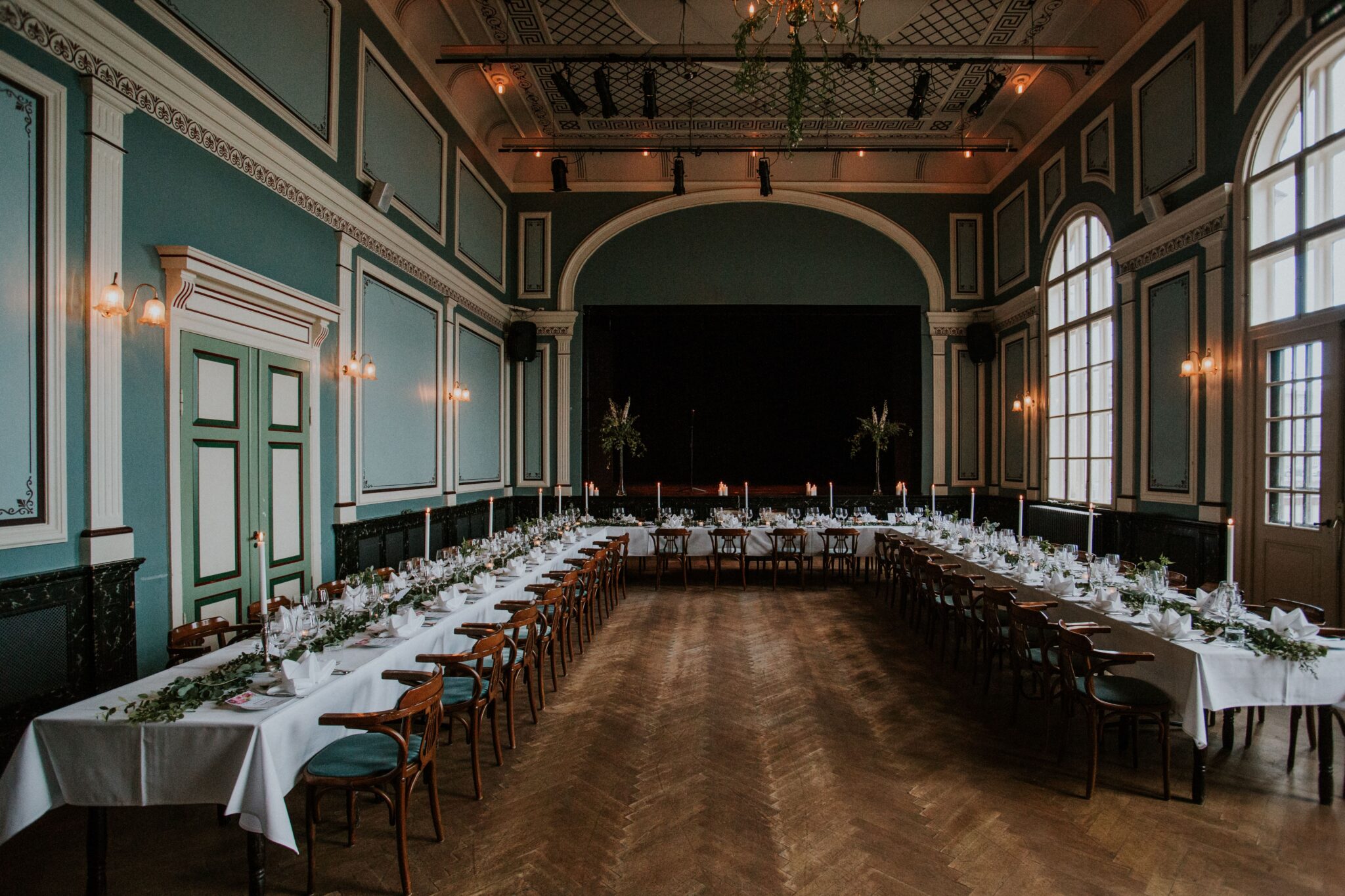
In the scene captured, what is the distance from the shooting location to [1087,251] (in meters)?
8.97

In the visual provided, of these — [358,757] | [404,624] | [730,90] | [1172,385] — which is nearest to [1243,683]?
[358,757]

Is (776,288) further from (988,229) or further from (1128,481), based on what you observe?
(1128,481)

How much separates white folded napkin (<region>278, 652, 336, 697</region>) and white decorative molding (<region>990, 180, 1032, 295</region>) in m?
10.9

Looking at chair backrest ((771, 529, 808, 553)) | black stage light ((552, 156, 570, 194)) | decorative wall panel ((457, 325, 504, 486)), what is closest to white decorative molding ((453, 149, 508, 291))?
decorative wall panel ((457, 325, 504, 486))

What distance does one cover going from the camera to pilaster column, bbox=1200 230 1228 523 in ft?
21.3

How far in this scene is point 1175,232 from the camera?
23.4 ft

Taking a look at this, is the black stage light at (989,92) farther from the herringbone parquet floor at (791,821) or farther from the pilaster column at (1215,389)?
the herringbone parquet floor at (791,821)

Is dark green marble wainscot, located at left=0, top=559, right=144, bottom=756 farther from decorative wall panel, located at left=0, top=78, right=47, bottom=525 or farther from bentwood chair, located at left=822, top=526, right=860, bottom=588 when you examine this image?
bentwood chair, located at left=822, top=526, right=860, bottom=588

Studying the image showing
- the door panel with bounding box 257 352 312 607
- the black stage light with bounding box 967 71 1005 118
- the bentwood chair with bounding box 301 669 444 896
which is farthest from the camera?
the black stage light with bounding box 967 71 1005 118

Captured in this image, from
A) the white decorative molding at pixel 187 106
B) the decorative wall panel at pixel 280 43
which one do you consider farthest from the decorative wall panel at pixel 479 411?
the decorative wall panel at pixel 280 43

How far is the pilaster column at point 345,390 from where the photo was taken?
638cm

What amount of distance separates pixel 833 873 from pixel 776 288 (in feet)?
34.6

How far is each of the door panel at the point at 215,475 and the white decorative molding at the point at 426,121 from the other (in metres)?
2.85

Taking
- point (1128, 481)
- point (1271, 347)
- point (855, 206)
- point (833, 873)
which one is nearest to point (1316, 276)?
point (1271, 347)
